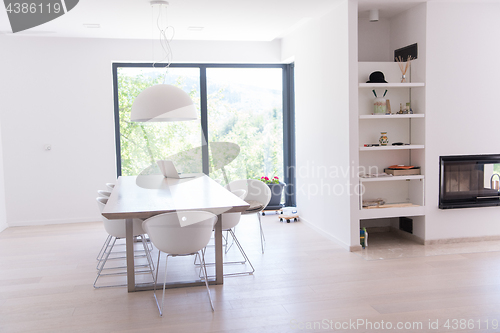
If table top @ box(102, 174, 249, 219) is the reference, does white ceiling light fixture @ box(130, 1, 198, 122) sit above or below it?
above

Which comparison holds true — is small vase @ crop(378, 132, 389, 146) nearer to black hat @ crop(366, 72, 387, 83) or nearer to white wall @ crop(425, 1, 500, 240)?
white wall @ crop(425, 1, 500, 240)

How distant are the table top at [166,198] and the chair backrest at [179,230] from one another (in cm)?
9

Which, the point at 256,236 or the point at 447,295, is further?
the point at 256,236

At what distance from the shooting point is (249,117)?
6984mm

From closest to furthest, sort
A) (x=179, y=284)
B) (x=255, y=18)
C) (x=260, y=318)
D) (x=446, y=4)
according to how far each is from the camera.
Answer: (x=260, y=318), (x=179, y=284), (x=446, y=4), (x=255, y=18)

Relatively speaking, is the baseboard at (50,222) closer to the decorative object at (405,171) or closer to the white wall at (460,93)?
the decorative object at (405,171)

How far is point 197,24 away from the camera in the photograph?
211 inches

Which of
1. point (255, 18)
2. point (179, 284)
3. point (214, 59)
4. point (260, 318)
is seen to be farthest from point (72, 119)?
point (260, 318)

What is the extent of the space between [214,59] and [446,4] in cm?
335

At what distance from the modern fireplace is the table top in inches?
102

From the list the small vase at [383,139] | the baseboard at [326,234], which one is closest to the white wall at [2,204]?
the baseboard at [326,234]

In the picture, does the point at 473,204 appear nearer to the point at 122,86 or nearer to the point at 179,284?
the point at 179,284

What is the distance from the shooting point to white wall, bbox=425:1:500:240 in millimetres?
4738

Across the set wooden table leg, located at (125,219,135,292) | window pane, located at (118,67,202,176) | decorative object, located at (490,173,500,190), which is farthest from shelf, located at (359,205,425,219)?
window pane, located at (118,67,202,176)
